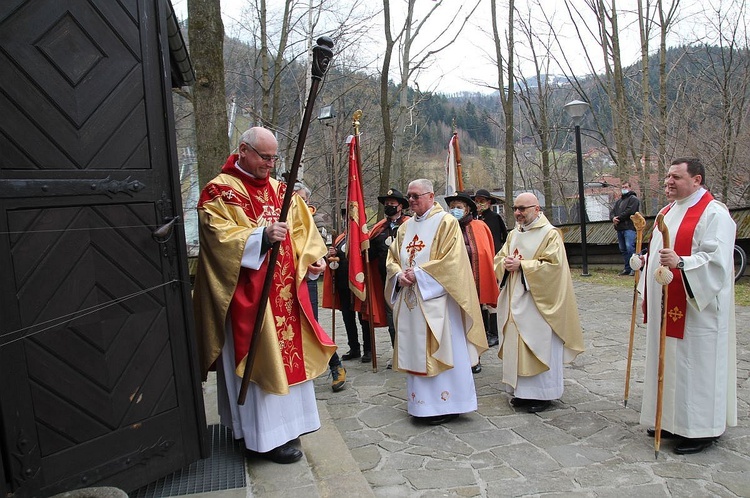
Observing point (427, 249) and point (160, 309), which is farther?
point (427, 249)

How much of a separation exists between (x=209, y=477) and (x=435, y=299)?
224cm

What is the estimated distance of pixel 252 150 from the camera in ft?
12.4

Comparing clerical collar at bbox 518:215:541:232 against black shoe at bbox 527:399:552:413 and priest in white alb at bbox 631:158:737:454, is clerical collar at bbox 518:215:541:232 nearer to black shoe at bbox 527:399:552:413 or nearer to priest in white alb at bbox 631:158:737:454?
priest in white alb at bbox 631:158:737:454

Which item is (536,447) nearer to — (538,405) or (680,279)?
(538,405)

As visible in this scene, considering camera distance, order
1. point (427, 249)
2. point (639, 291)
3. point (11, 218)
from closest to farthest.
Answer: point (11, 218), point (639, 291), point (427, 249)

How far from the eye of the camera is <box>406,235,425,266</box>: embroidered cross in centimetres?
518

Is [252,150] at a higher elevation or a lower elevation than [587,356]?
higher

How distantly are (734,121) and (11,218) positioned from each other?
19.3 m

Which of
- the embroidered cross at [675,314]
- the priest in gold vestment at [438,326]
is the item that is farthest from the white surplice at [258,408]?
the embroidered cross at [675,314]

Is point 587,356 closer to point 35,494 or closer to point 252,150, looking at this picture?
point 252,150

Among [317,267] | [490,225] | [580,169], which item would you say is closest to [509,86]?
[580,169]

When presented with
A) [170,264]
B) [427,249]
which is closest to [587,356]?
[427,249]

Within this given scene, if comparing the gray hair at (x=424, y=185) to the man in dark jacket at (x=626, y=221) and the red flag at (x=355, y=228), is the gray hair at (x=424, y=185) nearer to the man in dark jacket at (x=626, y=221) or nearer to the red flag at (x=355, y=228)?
the red flag at (x=355, y=228)

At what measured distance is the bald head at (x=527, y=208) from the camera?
5.25 m
